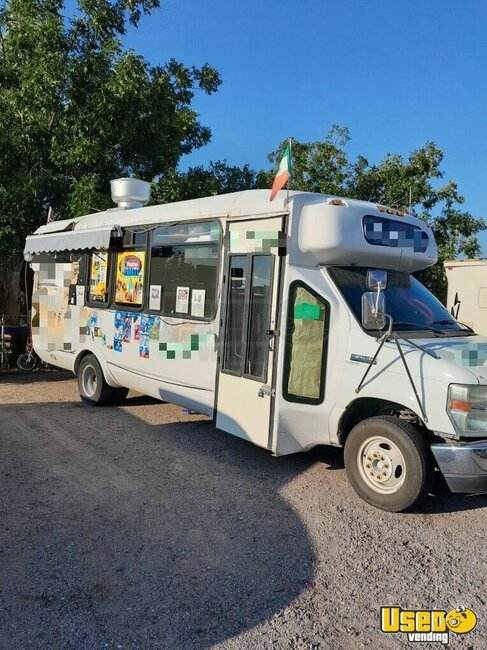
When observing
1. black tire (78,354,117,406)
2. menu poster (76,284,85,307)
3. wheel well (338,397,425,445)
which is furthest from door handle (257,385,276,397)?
menu poster (76,284,85,307)

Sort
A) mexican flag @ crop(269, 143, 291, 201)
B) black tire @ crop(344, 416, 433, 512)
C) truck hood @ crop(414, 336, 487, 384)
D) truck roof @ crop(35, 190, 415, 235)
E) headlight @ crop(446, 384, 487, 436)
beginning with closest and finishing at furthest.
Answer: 1. headlight @ crop(446, 384, 487, 436)
2. truck hood @ crop(414, 336, 487, 384)
3. black tire @ crop(344, 416, 433, 512)
4. mexican flag @ crop(269, 143, 291, 201)
5. truck roof @ crop(35, 190, 415, 235)

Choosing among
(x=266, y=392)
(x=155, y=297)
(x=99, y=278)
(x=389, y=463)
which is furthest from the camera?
(x=99, y=278)

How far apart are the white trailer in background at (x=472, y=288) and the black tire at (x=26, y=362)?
28.5 ft

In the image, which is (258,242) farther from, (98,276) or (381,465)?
(98,276)

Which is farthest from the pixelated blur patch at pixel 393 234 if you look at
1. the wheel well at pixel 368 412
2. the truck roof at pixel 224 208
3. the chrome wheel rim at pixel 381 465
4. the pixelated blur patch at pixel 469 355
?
the chrome wheel rim at pixel 381 465

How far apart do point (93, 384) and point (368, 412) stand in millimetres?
4667

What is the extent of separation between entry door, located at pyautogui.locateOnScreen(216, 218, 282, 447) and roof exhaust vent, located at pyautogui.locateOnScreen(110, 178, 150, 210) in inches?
129

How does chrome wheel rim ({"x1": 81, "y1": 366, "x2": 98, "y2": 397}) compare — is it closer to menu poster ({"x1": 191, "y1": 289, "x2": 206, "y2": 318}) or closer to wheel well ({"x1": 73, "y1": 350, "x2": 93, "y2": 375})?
wheel well ({"x1": 73, "y1": 350, "x2": 93, "y2": 375})

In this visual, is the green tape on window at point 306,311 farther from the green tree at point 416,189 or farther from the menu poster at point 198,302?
the green tree at point 416,189

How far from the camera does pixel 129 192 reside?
8.41 meters

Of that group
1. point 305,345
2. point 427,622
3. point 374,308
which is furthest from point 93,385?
point 427,622

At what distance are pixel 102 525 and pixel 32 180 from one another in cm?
762

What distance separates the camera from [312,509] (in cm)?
454

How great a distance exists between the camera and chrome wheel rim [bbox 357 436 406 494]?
14.6 ft
